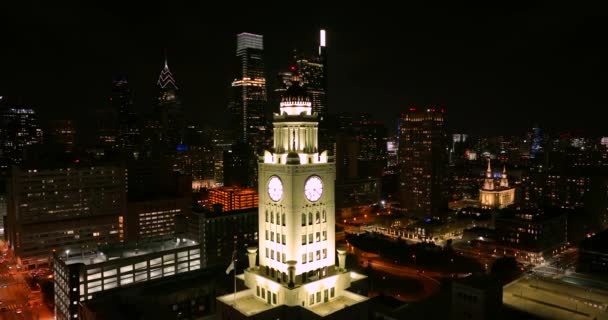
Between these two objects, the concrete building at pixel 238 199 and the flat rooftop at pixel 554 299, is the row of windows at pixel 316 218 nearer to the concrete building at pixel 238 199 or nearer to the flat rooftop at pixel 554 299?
the flat rooftop at pixel 554 299

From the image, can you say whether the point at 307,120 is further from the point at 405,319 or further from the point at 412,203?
the point at 412,203

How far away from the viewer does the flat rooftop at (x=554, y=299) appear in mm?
46000

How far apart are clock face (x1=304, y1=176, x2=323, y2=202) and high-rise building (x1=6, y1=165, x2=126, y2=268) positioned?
82820mm

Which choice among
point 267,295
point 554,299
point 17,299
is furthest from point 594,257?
point 17,299

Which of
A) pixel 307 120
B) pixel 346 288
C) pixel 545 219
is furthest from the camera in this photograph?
pixel 545 219

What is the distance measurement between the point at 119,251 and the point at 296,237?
53407 millimetres

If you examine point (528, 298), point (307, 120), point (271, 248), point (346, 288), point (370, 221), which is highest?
point (307, 120)

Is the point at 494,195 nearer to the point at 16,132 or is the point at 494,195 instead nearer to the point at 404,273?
the point at 404,273

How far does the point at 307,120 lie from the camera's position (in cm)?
3538

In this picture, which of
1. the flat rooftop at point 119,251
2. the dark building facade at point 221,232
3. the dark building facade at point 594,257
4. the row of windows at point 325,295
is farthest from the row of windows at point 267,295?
the dark building facade at point 594,257

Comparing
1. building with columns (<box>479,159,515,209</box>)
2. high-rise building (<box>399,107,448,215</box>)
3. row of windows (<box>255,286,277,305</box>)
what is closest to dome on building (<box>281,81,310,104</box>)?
row of windows (<box>255,286,277,305</box>)

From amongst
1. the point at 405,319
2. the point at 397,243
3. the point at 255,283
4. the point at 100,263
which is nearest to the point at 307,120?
the point at 255,283

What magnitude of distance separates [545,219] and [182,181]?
4246 inches

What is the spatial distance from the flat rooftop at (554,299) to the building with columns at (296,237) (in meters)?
23.8
